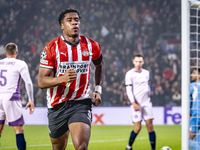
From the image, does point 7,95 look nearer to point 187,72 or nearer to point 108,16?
point 187,72

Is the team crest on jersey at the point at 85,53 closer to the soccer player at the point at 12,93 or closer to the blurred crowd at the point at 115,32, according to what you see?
the soccer player at the point at 12,93

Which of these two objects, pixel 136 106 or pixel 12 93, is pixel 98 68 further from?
pixel 136 106

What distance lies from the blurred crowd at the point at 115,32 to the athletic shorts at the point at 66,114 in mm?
10440

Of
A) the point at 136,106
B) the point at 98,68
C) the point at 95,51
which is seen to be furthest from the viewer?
the point at 136,106

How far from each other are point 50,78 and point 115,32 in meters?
13.3

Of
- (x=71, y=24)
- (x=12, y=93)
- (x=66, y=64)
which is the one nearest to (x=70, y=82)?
(x=66, y=64)

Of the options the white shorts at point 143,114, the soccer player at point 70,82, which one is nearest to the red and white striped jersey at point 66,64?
the soccer player at point 70,82

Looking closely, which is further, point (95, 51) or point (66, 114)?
point (95, 51)

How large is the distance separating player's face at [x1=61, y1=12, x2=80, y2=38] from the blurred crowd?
34.5 feet

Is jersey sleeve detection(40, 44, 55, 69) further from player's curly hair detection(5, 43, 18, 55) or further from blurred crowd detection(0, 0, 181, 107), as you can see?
blurred crowd detection(0, 0, 181, 107)

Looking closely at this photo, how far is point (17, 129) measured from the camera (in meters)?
4.72

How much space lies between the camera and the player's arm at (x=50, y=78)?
9.20ft

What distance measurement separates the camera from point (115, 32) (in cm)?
1611

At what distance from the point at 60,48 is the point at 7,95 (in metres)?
1.92
